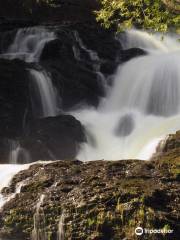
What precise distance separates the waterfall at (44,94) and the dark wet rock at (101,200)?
369 inches

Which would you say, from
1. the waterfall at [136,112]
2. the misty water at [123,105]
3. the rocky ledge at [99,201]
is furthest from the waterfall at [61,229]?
the waterfall at [136,112]

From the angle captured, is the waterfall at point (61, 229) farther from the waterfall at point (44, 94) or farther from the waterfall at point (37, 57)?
the waterfall at point (44, 94)

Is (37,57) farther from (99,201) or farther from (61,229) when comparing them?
(61,229)

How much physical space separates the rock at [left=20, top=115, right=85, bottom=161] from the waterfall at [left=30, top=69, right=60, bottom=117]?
2112 mm

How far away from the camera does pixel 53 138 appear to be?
667 inches

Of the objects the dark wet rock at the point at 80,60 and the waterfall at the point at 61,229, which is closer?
the waterfall at the point at 61,229

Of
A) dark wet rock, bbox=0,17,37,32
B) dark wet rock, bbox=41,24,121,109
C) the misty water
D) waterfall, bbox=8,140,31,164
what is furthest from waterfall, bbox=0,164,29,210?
dark wet rock, bbox=0,17,37,32

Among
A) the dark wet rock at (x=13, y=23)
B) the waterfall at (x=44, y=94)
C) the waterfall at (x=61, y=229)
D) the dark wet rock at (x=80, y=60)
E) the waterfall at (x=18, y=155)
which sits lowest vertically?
the waterfall at (x=61, y=229)

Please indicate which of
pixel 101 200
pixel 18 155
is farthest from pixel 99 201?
pixel 18 155

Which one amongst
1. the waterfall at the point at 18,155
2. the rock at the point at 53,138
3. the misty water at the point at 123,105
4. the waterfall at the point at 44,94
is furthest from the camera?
the waterfall at the point at 44,94

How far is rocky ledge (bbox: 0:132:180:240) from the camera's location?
9.12 m

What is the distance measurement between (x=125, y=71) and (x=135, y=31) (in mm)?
7952

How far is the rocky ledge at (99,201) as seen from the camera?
9125 mm

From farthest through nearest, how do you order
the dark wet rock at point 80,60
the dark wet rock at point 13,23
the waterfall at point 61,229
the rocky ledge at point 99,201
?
the dark wet rock at point 13,23
the dark wet rock at point 80,60
the waterfall at point 61,229
the rocky ledge at point 99,201
